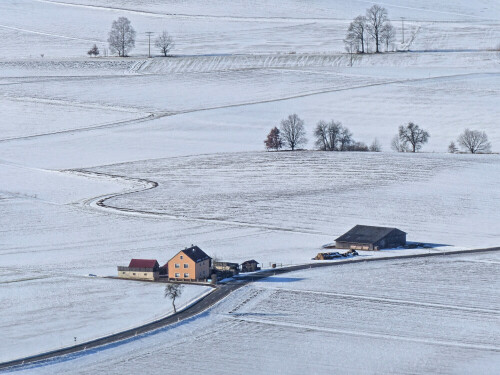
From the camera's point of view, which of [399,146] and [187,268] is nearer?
[187,268]

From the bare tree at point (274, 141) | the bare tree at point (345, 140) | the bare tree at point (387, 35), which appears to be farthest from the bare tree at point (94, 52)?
the bare tree at point (345, 140)

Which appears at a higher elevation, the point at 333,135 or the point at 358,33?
the point at 358,33

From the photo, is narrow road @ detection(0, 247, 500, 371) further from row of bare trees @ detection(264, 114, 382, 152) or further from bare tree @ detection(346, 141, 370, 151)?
row of bare trees @ detection(264, 114, 382, 152)

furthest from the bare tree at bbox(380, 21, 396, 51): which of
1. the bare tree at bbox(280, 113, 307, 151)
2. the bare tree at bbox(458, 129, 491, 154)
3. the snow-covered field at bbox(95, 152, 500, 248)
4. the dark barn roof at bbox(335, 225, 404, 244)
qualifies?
the dark barn roof at bbox(335, 225, 404, 244)

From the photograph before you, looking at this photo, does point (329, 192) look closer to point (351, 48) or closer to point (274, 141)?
point (274, 141)

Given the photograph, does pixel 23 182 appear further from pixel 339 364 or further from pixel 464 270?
pixel 339 364

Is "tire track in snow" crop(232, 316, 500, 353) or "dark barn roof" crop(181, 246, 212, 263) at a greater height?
"dark barn roof" crop(181, 246, 212, 263)

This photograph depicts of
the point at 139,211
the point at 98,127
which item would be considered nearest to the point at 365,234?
the point at 139,211
